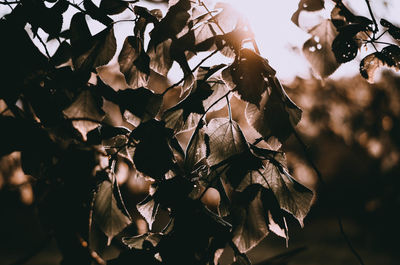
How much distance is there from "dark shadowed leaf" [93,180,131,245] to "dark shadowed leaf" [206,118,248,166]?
21 cm

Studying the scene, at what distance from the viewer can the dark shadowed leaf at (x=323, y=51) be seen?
29.8 inches

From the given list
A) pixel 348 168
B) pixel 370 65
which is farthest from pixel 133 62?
pixel 348 168

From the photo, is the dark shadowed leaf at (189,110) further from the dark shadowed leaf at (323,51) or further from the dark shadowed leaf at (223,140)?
the dark shadowed leaf at (323,51)

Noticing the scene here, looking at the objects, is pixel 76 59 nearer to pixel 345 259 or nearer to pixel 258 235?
pixel 258 235

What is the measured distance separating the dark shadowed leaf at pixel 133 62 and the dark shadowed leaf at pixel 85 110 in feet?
0.29

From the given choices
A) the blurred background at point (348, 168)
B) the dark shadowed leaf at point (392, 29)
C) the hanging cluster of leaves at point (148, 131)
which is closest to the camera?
the hanging cluster of leaves at point (148, 131)

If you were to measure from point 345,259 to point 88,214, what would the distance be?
964cm

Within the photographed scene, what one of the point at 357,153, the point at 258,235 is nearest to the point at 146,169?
the point at 258,235

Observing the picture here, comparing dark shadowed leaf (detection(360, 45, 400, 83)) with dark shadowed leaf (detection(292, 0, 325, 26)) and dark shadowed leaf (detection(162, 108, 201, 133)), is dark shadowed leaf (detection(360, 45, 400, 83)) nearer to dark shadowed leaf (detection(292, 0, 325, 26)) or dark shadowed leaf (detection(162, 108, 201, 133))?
dark shadowed leaf (detection(292, 0, 325, 26))

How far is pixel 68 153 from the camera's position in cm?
55

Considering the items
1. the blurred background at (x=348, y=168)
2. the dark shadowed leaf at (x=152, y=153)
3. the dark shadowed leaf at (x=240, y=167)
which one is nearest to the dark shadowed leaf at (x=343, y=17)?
the dark shadowed leaf at (x=240, y=167)

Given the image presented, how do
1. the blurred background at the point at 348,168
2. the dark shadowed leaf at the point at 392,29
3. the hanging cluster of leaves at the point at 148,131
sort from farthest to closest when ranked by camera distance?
the blurred background at the point at 348,168
the dark shadowed leaf at the point at 392,29
the hanging cluster of leaves at the point at 148,131

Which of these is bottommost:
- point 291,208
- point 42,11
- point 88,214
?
point 291,208

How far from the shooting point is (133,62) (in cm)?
70
